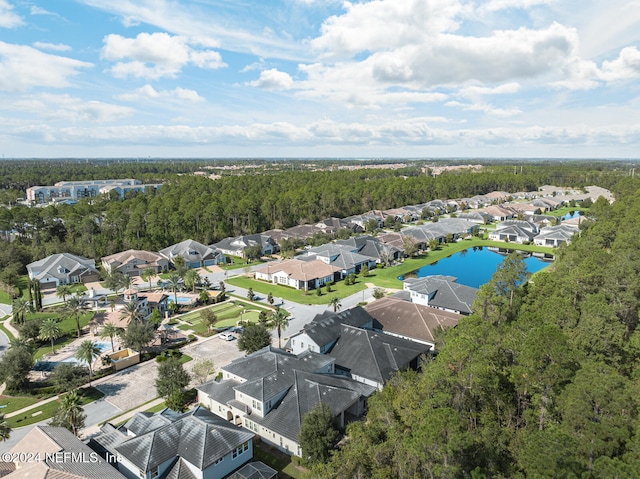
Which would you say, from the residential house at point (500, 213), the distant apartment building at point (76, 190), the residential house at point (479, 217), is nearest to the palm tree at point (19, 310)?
the distant apartment building at point (76, 190)

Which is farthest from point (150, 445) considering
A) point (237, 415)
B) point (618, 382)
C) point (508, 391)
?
point (618, 382)

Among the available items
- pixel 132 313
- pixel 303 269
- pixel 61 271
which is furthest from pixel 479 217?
pixel 61 271

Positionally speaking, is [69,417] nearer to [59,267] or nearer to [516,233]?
[59,267]

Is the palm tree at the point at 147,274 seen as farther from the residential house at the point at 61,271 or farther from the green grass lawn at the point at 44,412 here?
the green grass lawn at the point at 44,412

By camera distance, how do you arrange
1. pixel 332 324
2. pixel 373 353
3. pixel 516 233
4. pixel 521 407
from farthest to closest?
1. pixel 516 233
2. pixel 332 324
3. pixel 373 353
4. pixel 521 407

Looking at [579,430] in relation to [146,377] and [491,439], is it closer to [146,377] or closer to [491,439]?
[491,439]
